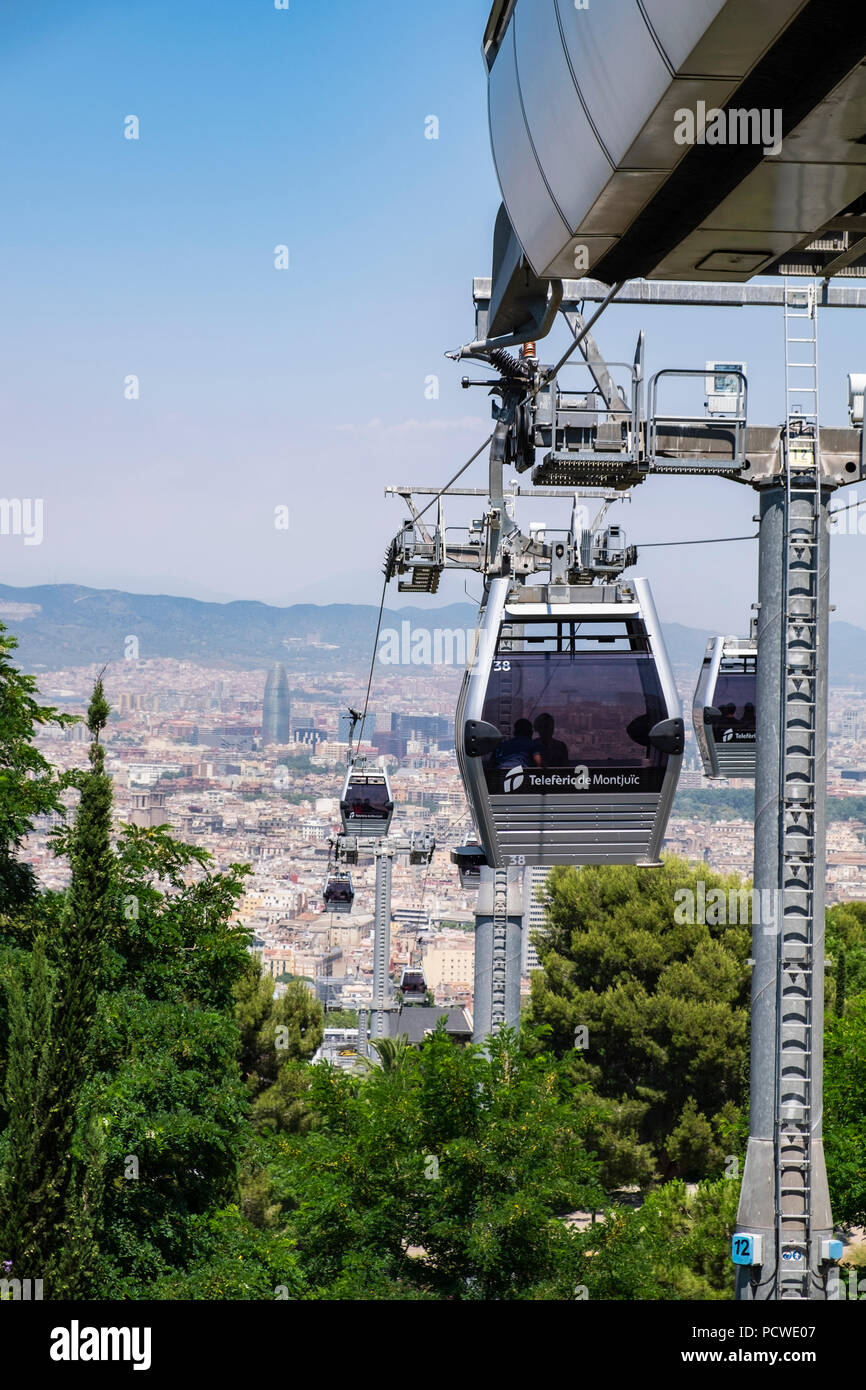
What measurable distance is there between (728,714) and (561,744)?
19.5 ft

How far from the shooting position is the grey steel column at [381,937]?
1005 inches

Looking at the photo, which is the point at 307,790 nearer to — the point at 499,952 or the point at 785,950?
the point at 499,952

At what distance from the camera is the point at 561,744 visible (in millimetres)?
10172

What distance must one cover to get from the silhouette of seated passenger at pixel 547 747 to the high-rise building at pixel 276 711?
135405 millimetres

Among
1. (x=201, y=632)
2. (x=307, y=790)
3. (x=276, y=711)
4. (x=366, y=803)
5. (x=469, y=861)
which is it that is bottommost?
(x=469, y=861)

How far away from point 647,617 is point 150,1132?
530 cm

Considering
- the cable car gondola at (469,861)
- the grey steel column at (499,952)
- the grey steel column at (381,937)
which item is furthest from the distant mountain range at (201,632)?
the grey steel column at (499,952)

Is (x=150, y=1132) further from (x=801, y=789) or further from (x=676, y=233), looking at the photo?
(x=676, y=233)

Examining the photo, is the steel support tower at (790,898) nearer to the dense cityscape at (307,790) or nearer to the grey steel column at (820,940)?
the grey steel column at (820,940)

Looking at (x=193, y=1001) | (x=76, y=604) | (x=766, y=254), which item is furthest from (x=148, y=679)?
(x=766, y=254)

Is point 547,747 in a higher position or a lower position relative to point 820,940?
higher

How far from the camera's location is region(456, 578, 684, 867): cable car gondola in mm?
10109

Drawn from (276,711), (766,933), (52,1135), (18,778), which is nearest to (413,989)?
(18,778)

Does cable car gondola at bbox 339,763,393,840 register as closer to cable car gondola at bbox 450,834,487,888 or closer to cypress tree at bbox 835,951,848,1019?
cable car gondola at bbox 450,834,487,888
